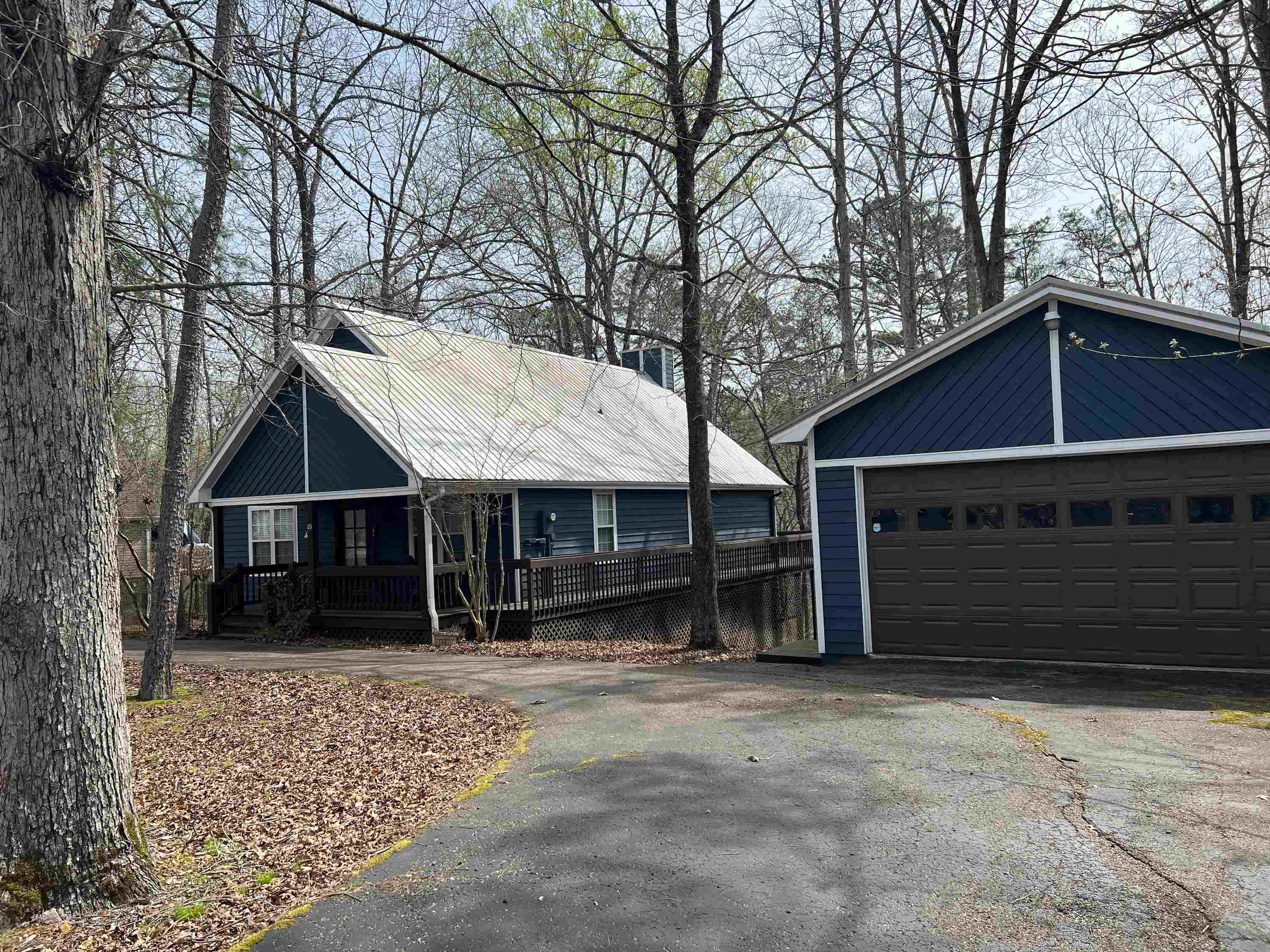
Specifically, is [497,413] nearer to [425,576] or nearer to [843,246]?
[425,576]

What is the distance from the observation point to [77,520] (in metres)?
4.46

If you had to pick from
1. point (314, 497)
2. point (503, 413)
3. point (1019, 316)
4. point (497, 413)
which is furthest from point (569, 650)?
point (1019, 316)

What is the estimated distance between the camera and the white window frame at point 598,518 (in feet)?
62.1

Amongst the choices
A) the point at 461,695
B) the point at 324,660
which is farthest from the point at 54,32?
the point at 324,660

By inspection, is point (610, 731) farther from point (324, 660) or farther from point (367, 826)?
point (324, 660)

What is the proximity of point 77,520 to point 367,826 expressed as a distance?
99.7 inches

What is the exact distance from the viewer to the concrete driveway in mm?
3951

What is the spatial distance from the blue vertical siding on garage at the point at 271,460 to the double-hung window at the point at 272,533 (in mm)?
1808

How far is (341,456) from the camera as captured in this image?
16.2m

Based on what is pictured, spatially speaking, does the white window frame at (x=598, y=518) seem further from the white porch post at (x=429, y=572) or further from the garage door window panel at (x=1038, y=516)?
the garage door window panel at (x=1038, y=516)

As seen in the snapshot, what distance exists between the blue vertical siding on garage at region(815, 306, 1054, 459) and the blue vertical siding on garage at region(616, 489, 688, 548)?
27.5 ft

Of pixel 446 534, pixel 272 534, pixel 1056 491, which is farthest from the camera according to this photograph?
pixel 272 534

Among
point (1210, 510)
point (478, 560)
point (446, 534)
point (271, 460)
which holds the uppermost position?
point (271, 460)

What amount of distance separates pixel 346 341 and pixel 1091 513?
15128 mm
